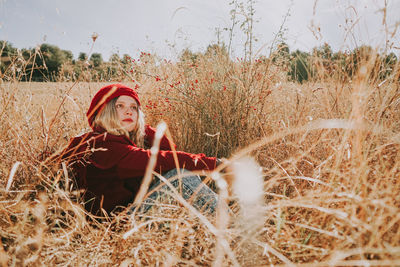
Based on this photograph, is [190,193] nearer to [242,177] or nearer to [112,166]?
[242,177]

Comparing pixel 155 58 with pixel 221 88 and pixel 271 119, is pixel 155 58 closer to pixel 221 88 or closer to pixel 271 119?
pixel 221 88

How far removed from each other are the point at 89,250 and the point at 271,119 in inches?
77.9

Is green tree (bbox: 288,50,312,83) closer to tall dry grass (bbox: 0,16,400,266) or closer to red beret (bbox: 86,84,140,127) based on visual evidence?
tall dry grass (bbox: 0,16,400,266)

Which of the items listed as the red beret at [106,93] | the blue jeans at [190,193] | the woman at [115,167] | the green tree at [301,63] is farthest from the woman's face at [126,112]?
the green tree at [301,63]

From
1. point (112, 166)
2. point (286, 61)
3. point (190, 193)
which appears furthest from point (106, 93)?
point (286, 61)

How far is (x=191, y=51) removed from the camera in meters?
2.87

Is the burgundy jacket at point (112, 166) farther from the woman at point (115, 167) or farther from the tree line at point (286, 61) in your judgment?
the tree line at point (286, 61)

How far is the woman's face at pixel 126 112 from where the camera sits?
6.38 feet

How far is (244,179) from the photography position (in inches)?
58.7

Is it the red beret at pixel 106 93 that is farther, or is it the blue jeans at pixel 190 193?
the red beret at pixel 106 93

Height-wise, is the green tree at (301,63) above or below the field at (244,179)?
above

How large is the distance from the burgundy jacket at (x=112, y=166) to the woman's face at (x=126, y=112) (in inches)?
8.9

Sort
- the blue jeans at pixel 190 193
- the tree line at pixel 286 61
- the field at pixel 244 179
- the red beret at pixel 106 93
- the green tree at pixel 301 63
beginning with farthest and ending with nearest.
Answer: the red beret at pixel 106 93
the green tree at pixel 301 63
the blue jeans at pixel 190 193
the tree line at pixel 286 61
the field at pixel 244 179

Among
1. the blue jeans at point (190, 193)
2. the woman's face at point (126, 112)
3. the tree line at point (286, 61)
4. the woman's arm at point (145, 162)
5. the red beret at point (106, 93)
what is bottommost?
the blue jeans at point (190, 193)
